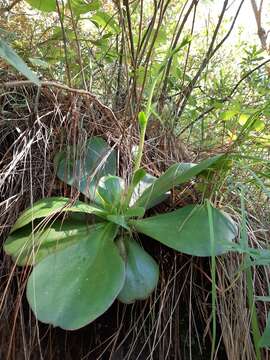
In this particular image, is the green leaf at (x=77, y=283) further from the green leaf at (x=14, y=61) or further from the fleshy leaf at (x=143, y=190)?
the green leaf at (x=14, y=61)

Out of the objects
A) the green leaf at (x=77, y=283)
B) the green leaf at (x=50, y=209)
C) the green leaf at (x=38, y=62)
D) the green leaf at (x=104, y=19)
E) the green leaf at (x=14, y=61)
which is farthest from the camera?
the green leaf at (x=104, y=19)

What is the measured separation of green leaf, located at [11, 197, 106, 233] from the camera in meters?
0.66

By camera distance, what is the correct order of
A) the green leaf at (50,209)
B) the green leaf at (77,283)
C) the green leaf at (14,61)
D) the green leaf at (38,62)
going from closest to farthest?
the green leaf at (14,61) → the green leaf at (77,283) → the green leaf at (50,209) → the green leaf at (38,62)

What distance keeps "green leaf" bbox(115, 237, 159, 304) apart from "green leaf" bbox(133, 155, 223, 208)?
0.09 meters

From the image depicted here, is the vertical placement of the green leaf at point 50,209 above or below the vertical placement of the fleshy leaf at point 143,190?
below

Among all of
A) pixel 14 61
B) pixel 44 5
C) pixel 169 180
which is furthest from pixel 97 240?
pixel 44 5

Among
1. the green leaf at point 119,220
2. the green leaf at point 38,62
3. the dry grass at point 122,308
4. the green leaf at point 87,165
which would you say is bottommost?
the dry grass at point 122,308

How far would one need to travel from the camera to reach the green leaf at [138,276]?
602 millimetres

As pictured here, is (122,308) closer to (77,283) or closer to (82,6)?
(77,283)

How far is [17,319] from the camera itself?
65cm

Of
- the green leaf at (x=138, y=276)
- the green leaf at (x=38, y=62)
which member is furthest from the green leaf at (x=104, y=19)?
the green leaf at (x=138, y=276)

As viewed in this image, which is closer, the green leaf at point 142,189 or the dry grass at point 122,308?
the dry grass at point 122,308

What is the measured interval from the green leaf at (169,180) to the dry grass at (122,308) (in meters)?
0.07

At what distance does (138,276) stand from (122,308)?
0.26 ft
